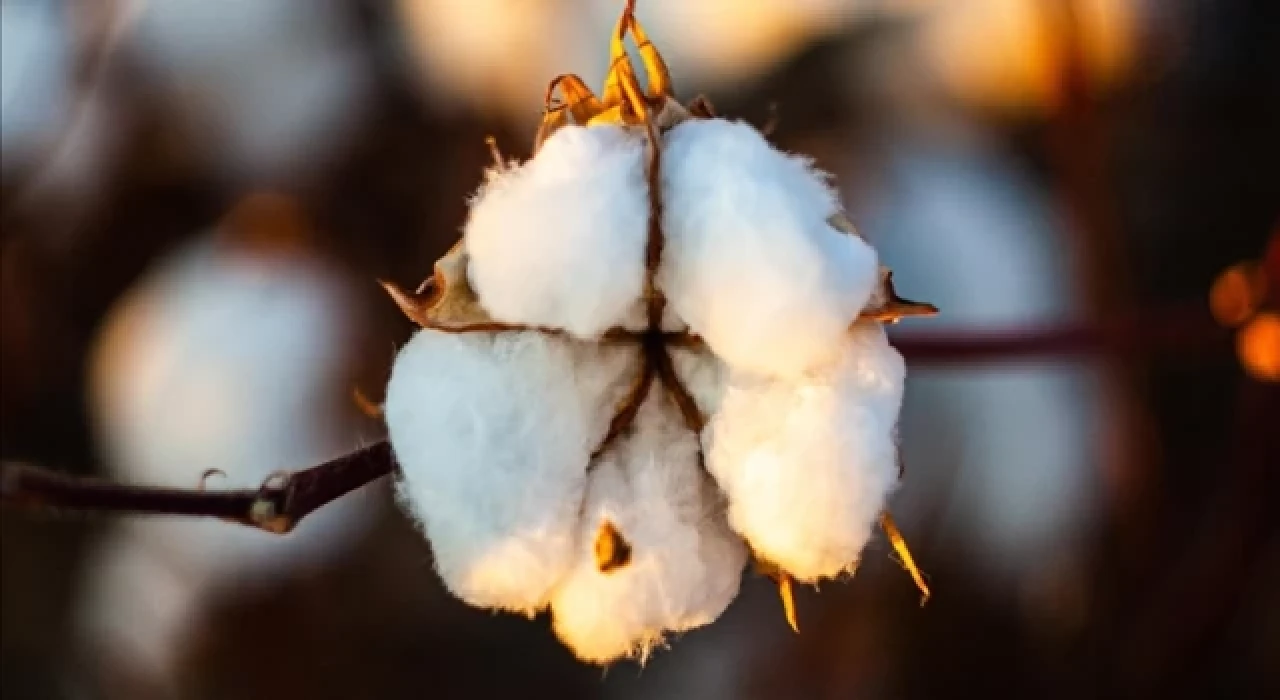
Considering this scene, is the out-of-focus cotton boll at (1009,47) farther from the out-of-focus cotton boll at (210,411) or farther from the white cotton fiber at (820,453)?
the white cotton fiber at (820,453)

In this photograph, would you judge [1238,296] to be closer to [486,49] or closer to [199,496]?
[199,496]

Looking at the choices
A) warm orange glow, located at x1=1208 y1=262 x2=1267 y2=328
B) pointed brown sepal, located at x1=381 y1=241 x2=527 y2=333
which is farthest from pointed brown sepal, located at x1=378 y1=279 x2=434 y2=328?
warm orange glow, located at x1=1208 y1=262 x2=1267 y2=328

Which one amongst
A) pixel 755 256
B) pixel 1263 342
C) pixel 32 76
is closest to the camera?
pixel 755 256

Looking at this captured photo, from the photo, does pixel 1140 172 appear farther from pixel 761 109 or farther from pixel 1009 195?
pixel 761 109

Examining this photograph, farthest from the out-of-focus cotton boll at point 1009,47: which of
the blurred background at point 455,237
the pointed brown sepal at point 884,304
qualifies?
the pointed brown sepal at point 884,304

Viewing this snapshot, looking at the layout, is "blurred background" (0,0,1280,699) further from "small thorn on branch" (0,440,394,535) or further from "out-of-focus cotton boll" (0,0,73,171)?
"small thorn on branch" (0,440,394,535)

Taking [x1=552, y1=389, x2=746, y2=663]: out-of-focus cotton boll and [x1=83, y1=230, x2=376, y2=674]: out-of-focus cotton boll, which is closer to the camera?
[x1=552, y1=389, x2=746, y2=663]: out-of-focus cotton boll

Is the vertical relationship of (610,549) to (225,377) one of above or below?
above

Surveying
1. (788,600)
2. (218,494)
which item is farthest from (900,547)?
(218,494)
